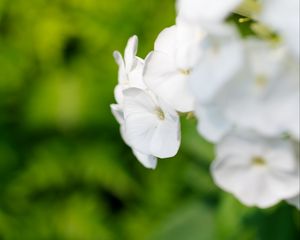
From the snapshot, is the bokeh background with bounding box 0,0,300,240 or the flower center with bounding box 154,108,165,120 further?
the bokeh background with bounding box 0,0,300,240

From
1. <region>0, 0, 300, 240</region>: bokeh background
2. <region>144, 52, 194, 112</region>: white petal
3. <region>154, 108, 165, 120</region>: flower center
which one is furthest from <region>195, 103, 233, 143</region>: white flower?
<region>0, 0, 300, 240</region>: bokeh background

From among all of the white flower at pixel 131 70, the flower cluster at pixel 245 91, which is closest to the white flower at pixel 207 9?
the flower cluster at pixel 245 91

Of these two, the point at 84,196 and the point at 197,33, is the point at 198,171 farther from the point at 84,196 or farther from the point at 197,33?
the point at 197,33

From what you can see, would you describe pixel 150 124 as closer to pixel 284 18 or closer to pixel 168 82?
pixel 168 82

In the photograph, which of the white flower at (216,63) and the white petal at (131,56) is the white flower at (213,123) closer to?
the white flower at (216,63)

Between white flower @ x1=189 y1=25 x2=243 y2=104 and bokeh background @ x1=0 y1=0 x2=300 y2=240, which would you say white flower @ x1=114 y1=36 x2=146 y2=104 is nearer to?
white flower @ x1=189 y1=25 x2=243 y2=104

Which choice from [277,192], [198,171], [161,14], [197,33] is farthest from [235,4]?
[161,14]
